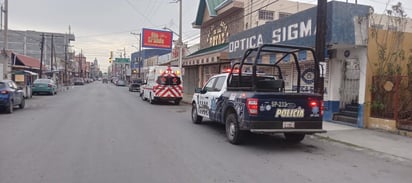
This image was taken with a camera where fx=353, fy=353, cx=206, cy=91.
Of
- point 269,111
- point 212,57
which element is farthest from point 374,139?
point 212,57

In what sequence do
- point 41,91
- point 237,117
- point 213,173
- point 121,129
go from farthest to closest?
point 41,91, point 121,129, point 237,117, point 213,173

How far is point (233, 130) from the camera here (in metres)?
9.04

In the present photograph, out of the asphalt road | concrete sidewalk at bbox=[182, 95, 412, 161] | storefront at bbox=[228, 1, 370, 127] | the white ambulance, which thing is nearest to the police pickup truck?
the asphalt road

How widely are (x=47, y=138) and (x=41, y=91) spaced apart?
24.4m

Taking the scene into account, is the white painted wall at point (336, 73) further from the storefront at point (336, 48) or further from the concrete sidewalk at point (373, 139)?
the concrete sidewalk at point (373, 139)

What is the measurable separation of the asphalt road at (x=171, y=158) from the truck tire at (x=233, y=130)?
20cm

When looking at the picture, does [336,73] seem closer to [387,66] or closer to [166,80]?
[387,66]

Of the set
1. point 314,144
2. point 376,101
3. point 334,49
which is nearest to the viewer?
point 314,144

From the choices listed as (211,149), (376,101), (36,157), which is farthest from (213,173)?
(376,101)

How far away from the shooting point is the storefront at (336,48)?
1252 cm

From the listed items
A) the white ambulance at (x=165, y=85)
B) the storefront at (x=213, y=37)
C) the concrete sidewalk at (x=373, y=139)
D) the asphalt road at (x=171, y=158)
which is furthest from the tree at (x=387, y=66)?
the white ambulance at (x=165, y=85)

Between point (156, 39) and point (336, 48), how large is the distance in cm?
3471

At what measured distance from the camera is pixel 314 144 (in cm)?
955

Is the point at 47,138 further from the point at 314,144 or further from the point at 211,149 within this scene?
the point at 314,144
